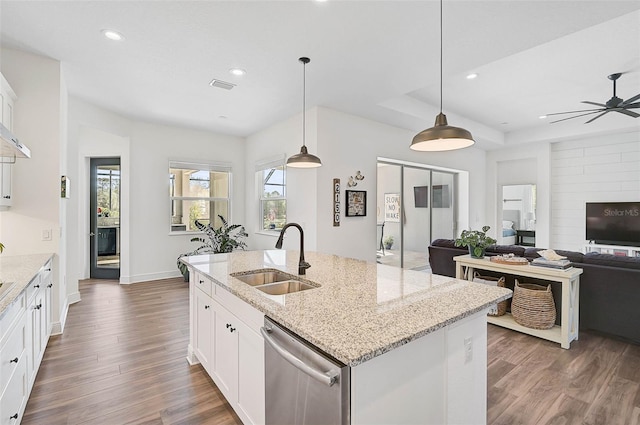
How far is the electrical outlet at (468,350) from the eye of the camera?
4.97 feet

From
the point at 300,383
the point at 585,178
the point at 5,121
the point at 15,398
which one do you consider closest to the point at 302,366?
the point at 300,383

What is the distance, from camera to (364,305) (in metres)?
1.48

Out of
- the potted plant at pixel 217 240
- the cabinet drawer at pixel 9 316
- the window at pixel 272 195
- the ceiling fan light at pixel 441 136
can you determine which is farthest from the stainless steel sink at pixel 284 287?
the potted plant at pixel 217 240

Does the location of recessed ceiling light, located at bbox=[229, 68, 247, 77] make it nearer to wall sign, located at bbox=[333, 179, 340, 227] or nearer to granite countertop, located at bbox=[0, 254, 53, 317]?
wall sign, located at bbox=[333, 179, 340, 227]

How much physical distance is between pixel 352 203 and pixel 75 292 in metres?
4.24

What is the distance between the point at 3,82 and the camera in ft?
8.60

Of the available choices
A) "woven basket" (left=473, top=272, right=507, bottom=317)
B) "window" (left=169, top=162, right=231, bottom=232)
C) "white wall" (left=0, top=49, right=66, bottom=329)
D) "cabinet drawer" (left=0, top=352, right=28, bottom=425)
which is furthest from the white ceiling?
"cabinet drawer" (left=0, top=352, right=28, bottom=425)

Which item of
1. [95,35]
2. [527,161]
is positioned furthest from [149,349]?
[527,161]

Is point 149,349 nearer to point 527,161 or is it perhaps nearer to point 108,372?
point 108,372

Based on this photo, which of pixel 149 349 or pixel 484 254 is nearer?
pixel 149 349

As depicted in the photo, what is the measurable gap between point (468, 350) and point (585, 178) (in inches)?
263

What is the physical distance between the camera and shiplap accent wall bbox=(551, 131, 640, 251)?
566 centimetres

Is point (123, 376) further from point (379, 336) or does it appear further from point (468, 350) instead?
point (468, 350)

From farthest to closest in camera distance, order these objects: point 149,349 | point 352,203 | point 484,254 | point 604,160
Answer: point 604,160 < point 352,203 < point 484,254 < point 149,349
